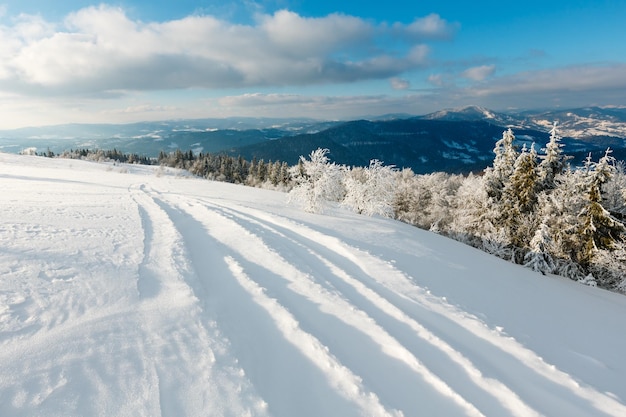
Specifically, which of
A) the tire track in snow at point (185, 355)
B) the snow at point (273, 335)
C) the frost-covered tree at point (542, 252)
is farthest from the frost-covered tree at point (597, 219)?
the tire track in snow at point (185, 355)

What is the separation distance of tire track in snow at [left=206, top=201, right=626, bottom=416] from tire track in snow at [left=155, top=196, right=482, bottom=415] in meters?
0.91

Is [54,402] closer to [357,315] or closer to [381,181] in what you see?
[357,315]

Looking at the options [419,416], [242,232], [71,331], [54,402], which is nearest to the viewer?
[54,402]

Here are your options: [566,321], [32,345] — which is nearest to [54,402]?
[32,345]

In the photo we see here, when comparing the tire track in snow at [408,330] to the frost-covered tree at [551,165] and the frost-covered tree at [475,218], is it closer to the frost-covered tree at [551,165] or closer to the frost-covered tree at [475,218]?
the frost-covered tree at [475,218]

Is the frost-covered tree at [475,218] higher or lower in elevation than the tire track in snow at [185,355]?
lower

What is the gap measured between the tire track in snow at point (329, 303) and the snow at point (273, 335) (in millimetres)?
49

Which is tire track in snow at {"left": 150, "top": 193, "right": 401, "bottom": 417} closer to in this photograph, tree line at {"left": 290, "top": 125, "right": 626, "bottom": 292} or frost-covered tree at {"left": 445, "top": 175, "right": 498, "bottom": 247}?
tree line at {"left": 290, "top": 125, "right": 626, "bottom": 292}

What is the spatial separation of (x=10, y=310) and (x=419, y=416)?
847cm

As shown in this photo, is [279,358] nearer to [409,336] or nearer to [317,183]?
[409,336]

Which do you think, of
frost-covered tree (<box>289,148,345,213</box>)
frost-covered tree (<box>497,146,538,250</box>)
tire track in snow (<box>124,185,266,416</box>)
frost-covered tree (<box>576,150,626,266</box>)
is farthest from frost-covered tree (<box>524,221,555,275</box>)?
tire track in snow (<box>124,185,266,416</box>)

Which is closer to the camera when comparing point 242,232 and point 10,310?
point 10,310

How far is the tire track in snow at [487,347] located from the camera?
6.22 meters

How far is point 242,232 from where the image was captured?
15656 millimetres
